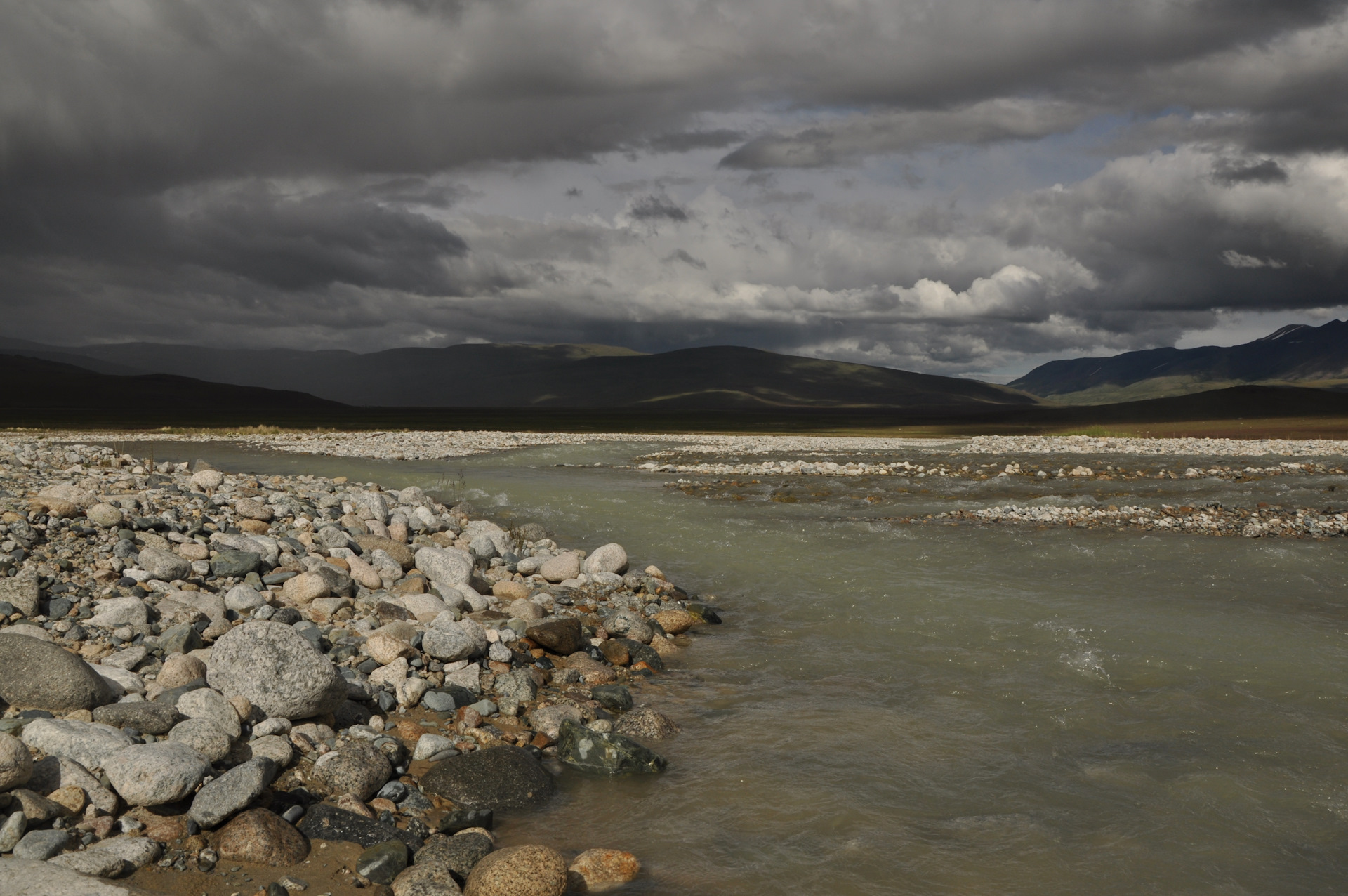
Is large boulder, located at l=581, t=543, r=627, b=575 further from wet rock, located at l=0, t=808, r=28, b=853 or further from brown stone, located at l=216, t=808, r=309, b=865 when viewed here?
wet rock, located at l=0, t=808, r=28, b=853

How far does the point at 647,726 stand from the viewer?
771 cm

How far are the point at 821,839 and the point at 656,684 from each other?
352cm

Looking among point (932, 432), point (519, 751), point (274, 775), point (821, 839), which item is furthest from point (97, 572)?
point (932, 432)

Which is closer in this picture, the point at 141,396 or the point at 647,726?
the point at 647,726

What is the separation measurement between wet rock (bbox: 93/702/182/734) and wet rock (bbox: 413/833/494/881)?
2.44m

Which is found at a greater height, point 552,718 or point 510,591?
point 510,591

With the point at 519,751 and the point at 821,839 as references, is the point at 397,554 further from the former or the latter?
the point at 821,839

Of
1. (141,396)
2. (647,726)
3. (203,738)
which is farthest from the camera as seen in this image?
(141,396)

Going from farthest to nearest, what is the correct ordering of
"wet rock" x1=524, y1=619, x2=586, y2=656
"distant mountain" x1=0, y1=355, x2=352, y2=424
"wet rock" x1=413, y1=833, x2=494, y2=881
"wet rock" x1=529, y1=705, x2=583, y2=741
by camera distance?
"distant mountain" x1=0, y1=355, x2=352, y2=424 → "wet rock" x1=524, y1=619, x2=586, y2=656 → "wet rock" x1=529, y1=705, x2=583, y2=741 → "wet rock" x1=413, y1=833, x2=494, y2=881

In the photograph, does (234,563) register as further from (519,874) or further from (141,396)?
(141,396)

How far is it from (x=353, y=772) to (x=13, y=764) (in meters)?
2.12

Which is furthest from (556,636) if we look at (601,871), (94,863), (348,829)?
(94,863)

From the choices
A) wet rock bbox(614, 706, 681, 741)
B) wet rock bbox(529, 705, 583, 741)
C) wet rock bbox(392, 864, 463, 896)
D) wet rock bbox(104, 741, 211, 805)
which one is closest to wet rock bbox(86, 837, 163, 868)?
wet rock bbox(104, 741, 211, 805)

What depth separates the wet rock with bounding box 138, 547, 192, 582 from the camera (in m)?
9.97
